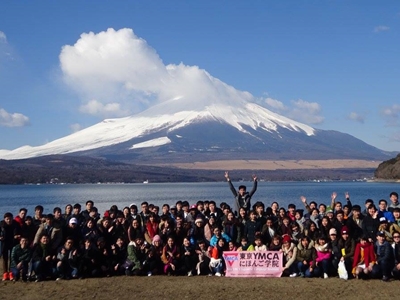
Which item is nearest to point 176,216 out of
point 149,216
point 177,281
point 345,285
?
point 149,216

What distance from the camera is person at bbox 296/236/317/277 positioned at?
11.1m

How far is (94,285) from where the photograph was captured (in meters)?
10.7

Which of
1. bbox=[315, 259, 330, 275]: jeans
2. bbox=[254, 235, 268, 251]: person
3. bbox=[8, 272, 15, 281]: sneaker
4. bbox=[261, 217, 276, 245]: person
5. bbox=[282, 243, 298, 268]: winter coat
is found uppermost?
bbox=[261, 217, 276, 245]: person

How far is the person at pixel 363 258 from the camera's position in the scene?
35.1 feet

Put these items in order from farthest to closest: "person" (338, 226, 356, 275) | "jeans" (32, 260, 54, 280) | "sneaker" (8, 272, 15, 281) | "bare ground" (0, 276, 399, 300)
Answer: "sneaker" (8, 272, 15, 281)
"jeans" (32, 260, 54, 280)
"person" (338, 226, 356, 275)
"bare ground" (0, 276, 399, 300)

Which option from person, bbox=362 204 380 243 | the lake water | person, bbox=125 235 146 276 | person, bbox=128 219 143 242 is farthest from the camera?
the lake water

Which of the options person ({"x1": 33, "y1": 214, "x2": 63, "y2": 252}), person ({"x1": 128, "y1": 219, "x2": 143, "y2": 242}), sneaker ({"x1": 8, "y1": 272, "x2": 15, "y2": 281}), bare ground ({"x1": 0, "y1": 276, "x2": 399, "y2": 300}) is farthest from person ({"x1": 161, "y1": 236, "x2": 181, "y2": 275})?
sneaker ({"x1": 8, "y1": 272, "x2": 15, "y2": 281})

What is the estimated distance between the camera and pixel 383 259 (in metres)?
10.5

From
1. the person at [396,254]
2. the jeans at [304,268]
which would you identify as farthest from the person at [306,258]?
the person at [396,254]

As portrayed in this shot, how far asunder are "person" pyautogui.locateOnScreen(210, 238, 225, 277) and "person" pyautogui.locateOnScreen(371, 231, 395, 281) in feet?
9.99

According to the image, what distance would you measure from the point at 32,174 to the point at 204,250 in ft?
435

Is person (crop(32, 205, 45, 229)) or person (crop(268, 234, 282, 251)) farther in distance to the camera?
person (crop(32, 205, 45, 229))

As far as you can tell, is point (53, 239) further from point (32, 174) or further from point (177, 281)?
point (32, 174)

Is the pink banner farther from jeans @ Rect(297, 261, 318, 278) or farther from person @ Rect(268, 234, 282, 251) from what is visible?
jeans @ Rect(297, 261, 318, 278)
